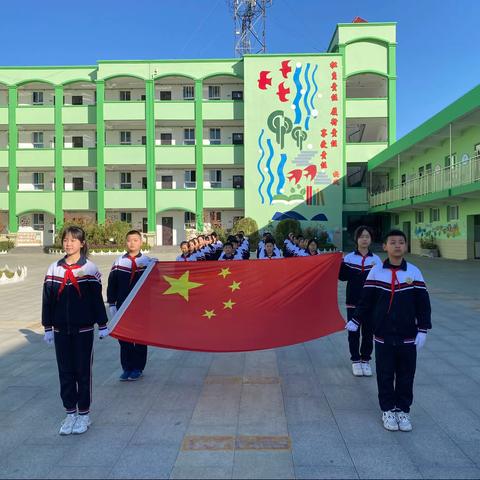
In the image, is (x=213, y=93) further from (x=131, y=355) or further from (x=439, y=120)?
(x=131, y=355)

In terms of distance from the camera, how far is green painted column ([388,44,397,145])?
107 ft

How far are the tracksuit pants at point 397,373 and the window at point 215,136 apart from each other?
113ft

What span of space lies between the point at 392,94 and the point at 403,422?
33242 mm

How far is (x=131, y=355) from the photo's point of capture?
207 inches

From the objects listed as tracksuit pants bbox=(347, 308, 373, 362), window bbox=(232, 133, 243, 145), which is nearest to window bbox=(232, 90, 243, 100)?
window bbox=(232, 133, 243, 145)

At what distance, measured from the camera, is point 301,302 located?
5.23 m

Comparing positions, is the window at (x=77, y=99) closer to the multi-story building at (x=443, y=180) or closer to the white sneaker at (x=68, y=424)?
the multi-story building at (x=443, y=180)

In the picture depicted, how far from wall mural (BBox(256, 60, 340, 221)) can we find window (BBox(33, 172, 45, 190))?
19001mm

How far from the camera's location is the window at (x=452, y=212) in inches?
898

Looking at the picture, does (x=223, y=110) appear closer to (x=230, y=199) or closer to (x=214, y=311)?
(x=230, y=199)

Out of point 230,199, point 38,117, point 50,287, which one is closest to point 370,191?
point 230,199

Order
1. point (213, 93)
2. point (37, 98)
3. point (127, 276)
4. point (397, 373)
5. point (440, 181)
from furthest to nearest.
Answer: point (37, 98) → point (213, 93) → point (440, 181) → point (127, 276) → point (397, 373)

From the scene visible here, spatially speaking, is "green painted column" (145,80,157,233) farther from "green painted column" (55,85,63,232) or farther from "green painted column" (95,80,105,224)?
"green painted column" (55,85,63,232)

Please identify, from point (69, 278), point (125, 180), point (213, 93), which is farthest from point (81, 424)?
point (213, 93)
